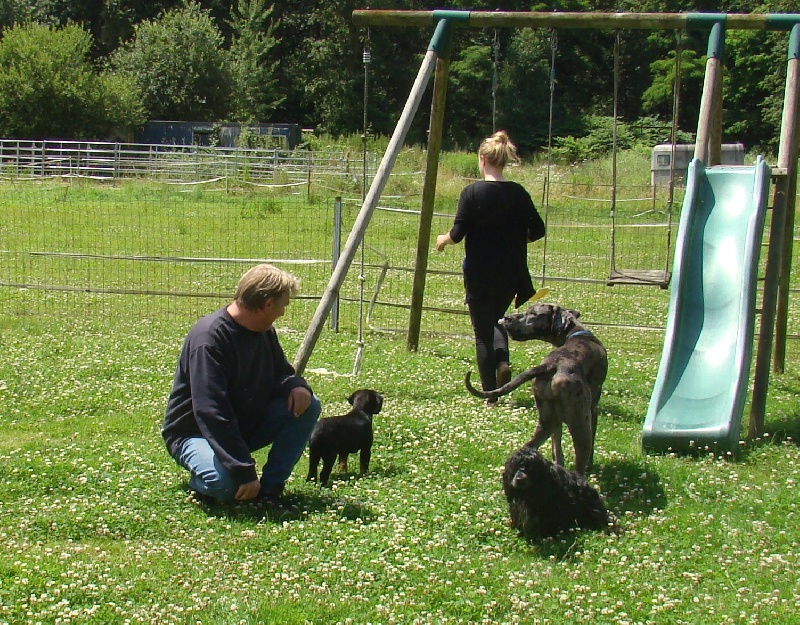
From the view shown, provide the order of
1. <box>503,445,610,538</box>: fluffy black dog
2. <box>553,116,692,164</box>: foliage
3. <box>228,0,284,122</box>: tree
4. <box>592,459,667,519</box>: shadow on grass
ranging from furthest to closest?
<box>228,0,284,122</box>: tree
<box>553,116,692,164</box>: foliage
<box>592,459,667,519</box>: shadow on grass
<box>503,445,610,538</box>: fluffy black dog

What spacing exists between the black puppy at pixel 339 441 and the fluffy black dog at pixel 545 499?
129 cm

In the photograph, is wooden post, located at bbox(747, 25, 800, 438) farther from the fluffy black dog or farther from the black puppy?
the black puppy

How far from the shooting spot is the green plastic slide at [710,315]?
24.5ft

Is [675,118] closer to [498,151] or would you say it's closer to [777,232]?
[777,232]

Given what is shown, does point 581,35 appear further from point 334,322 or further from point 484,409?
point 484,409

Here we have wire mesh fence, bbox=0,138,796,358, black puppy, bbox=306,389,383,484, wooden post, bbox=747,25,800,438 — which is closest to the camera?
black puppy, bbox=306,389,383,484

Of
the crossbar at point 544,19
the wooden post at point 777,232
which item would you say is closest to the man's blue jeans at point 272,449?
the wooden post at point 777,232

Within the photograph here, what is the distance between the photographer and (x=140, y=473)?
6637 mm

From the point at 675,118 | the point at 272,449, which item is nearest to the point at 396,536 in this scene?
the point at 272,449

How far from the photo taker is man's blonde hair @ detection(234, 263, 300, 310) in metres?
5.88

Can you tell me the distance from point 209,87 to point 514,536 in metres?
57.7

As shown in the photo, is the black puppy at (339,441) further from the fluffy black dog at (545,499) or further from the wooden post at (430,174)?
the wooden post at (430,174)

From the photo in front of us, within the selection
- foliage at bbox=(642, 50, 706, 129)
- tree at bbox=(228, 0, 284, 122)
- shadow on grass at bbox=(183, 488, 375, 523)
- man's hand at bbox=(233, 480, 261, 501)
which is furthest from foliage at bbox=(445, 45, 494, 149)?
tree at bbox=(228, 0, 284, 122)

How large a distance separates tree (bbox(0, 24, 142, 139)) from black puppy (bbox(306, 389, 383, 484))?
47.9 meters
